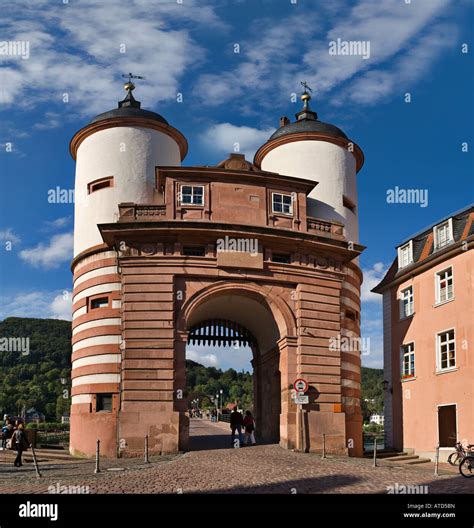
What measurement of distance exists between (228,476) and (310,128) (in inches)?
802

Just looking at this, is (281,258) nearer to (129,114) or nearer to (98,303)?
(98,303)

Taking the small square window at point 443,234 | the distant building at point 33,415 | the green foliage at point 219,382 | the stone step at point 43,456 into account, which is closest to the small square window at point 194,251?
the stone step at point 43,456

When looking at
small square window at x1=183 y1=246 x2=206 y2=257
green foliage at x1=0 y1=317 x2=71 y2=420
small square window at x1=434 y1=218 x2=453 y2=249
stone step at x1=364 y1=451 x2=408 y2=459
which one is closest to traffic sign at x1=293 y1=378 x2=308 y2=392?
small square window at x1=183 y1=246 x2=206 y2=257

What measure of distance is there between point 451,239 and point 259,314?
9.59m

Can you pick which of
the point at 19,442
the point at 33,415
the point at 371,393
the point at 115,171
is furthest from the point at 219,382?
the point at 19,442

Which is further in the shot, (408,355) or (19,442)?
(408,355)

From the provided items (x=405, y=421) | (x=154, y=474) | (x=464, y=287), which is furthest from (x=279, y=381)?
(x=154, y=474)

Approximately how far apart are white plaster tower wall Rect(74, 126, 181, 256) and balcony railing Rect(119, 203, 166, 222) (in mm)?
2599

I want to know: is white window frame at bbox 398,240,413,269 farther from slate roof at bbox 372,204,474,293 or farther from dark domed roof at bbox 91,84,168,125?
dark domed roof at bbox 91,84,168,125

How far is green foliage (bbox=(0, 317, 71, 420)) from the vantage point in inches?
4567

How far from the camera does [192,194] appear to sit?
2905cm

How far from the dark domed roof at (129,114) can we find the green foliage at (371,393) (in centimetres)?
9435

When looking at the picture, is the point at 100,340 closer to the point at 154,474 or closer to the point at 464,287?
the point at 154,474
